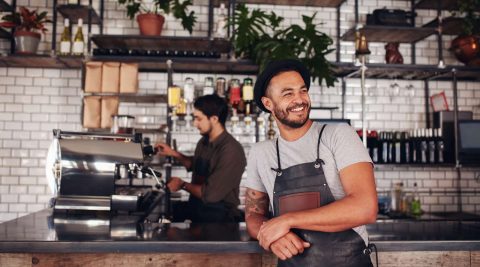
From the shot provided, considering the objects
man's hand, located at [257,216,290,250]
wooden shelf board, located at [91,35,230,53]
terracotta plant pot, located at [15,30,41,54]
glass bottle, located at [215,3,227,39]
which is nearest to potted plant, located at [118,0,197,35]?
wooden shelf board, located at [91,35,230,53]

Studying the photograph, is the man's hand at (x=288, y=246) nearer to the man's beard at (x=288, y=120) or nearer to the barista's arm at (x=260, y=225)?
the barista's arm at (x=260, y=225)

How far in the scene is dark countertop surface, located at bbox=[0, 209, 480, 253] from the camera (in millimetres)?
1924

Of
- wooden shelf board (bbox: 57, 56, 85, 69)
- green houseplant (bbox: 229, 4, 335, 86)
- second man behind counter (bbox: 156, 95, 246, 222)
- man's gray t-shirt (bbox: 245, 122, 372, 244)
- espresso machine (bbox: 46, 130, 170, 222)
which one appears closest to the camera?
man's gray t-shirt (bbox: 245, 122, 372, 244)

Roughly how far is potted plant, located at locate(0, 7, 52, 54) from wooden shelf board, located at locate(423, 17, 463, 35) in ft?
13.0

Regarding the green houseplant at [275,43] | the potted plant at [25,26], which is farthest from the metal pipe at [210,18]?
the potted plant at [25,26]

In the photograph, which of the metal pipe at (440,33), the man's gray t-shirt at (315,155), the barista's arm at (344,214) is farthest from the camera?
the metal pipe at (440,33)

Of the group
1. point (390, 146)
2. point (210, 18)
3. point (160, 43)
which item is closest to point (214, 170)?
point (160, 43)

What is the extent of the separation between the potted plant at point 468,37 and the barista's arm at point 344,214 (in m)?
3.45

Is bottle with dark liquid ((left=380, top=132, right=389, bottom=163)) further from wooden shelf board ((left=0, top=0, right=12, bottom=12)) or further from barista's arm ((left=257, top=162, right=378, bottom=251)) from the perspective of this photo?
wooden shelf board ((left=0, top=0, right=12, bottom=12))

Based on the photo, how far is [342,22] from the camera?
16.6ft

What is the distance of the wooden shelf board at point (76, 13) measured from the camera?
425 cm

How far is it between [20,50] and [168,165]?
183cm

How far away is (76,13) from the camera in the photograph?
14.5 feet

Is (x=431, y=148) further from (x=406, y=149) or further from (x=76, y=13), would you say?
(x=76, y=13)
